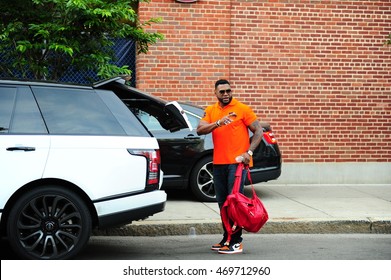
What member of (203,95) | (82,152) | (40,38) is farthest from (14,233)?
(203,95)

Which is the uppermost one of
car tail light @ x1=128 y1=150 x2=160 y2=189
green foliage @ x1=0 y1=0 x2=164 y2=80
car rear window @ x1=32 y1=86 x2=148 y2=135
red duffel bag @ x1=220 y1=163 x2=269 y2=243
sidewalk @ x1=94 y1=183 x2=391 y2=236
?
green foliage @ x1=0 y1=0 x2=164 y2=80

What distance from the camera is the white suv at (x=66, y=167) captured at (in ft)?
23.4

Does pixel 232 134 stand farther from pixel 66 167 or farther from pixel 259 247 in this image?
pixel 66 167

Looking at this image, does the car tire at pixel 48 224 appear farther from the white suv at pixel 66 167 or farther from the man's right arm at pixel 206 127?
the man's right arm at pixel 206 127

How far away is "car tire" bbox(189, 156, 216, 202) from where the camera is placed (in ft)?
38.5

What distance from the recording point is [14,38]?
10227 millimetres

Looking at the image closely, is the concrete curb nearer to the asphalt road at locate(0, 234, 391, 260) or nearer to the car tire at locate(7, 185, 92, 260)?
the asphalt road at locate(0, 234, 391, 260)

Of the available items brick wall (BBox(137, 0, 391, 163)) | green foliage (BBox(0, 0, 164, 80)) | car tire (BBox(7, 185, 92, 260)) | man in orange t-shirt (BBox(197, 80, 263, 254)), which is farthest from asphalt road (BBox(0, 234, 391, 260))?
brick wall (BBox(137, 0, 391, 163))

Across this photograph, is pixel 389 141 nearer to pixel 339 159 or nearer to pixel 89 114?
pixel 339 159

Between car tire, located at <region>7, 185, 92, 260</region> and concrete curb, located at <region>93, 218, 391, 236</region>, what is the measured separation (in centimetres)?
225

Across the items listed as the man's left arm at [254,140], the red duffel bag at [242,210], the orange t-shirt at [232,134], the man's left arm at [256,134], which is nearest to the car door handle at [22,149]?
the orange t-shirt at [232,134]

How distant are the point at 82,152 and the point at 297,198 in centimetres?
577

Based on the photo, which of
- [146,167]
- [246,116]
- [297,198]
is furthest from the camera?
[297,198]

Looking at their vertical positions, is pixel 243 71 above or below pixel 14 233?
above
